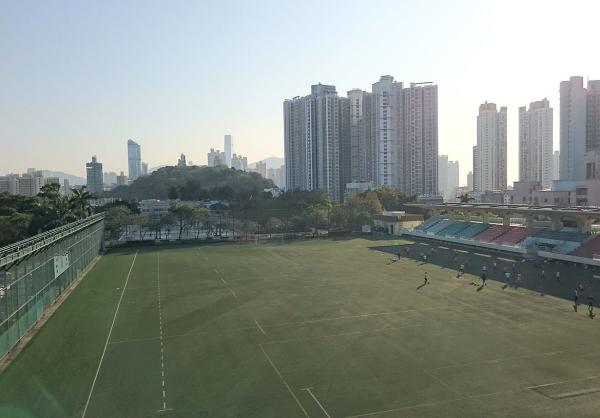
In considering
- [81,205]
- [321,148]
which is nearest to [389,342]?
[81,205]

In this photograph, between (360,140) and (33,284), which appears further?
(360,140)

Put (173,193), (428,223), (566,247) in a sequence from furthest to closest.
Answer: (173,193), (428,223), (566,247)

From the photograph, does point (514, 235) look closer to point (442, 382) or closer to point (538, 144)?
point (442, 382)

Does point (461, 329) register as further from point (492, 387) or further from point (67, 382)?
point (67, 382)

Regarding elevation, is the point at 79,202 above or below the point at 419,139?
below

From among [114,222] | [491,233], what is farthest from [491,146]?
[114,222]

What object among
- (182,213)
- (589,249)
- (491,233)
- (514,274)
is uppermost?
(182,213)

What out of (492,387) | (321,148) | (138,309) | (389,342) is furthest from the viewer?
(321,148)

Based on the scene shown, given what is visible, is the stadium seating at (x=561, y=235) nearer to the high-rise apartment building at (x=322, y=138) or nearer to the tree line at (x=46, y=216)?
the tree line at (x=46, y=216)

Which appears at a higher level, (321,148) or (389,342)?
(321,148)
